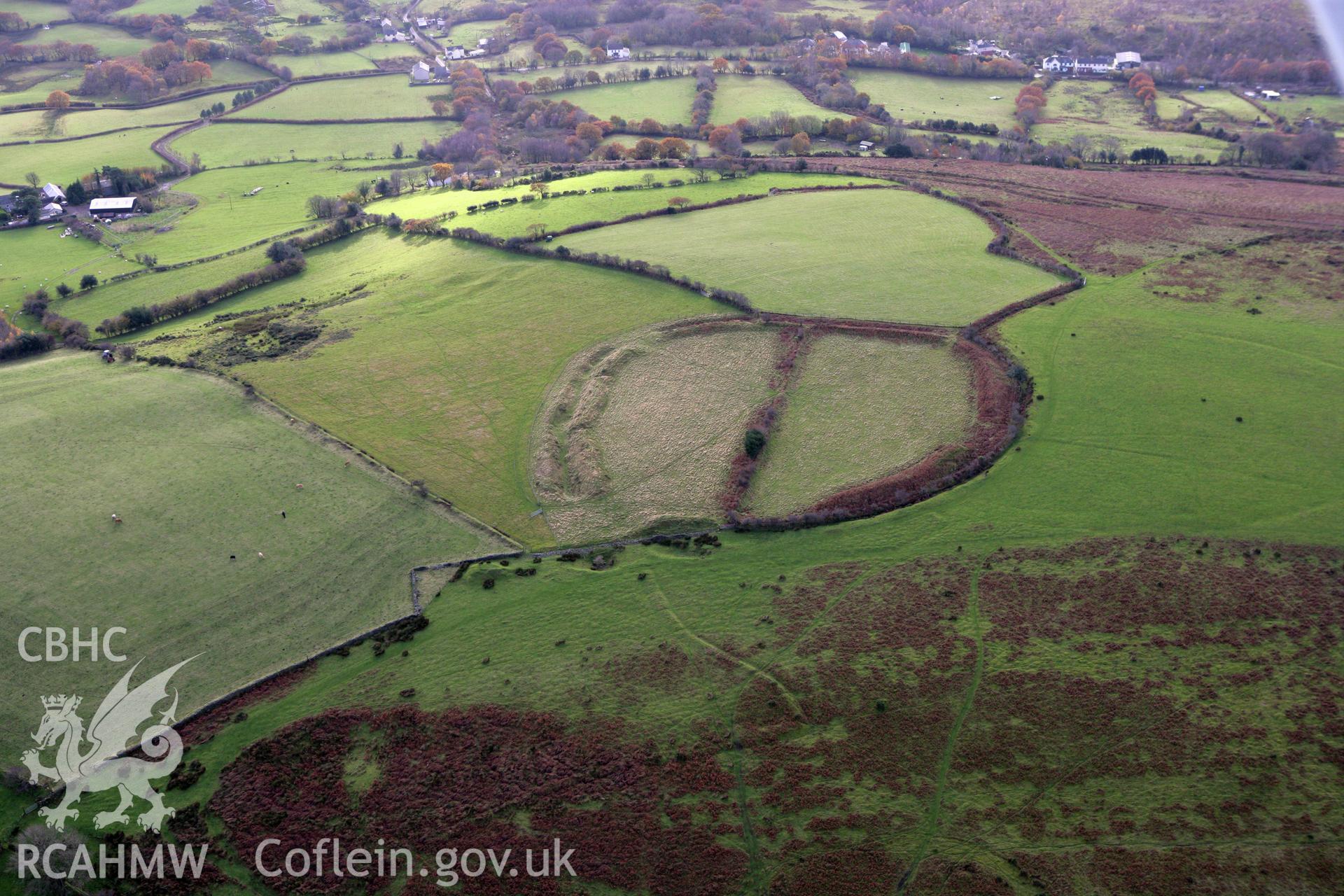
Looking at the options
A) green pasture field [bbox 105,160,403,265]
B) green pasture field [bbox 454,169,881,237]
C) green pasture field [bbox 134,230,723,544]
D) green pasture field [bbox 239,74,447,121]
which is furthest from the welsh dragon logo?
green pasture field [bbox 239,74,447,121]

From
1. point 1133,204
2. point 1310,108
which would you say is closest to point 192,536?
point 1133,204

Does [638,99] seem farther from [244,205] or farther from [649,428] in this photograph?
[649,428]

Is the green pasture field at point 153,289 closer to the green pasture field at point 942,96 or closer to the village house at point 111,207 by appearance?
the village house at point 111,207

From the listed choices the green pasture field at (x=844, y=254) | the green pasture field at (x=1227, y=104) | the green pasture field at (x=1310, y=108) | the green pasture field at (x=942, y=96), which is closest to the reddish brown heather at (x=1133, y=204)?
the green pasture field at (x=844, y=254)

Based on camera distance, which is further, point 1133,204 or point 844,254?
point 1133,204

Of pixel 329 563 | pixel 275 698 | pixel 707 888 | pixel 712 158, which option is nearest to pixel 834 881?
pixel 707 888

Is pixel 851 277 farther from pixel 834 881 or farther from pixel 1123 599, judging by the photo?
pixel 834 881

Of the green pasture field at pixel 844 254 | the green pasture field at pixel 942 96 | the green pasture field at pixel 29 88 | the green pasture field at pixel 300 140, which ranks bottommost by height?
the green pasture field at pixel 844 254
